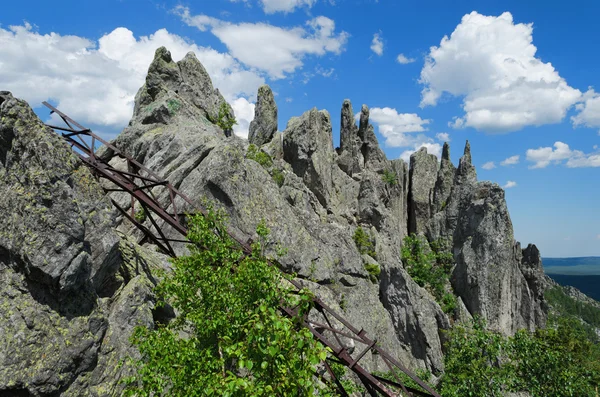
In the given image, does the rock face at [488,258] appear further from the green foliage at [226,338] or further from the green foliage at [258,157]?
the green foliage at [226,338]

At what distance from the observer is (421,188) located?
299 ft

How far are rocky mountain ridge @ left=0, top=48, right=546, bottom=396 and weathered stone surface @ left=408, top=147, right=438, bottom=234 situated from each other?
1.14 ft

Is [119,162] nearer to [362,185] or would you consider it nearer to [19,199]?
[19,199]

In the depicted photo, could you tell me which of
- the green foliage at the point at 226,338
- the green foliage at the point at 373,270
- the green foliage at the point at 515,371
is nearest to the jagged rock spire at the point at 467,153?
the green foliage at the point at 373,270

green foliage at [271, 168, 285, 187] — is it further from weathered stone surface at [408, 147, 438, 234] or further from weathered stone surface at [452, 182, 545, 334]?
weathered stone surface at [408, 147, 438, 234]

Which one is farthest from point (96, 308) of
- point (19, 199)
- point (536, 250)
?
point (536, 250)

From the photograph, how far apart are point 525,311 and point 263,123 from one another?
6075 cm

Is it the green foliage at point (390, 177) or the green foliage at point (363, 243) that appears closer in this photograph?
the green foliage at point (363, 243)

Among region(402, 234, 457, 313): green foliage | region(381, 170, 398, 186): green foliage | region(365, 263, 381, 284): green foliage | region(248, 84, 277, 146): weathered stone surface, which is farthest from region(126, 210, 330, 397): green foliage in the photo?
region(381, 170, 398, 186): green foliage

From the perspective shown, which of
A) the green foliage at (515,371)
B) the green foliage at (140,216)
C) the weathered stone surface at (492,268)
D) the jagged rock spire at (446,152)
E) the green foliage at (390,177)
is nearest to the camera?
the green foliage at (515,371)

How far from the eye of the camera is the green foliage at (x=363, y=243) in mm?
53969

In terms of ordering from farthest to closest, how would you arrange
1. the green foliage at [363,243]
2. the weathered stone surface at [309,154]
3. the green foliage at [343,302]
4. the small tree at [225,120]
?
the weathered stone surface at [309,154] < the green foliage at [363,243] < the small tree at [225,120] < the green foliage at [343,302]

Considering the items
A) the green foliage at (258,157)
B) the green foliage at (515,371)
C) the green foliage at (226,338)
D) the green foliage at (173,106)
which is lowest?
the green foliage at (515,371)

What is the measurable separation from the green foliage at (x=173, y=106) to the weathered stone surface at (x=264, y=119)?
92.8 ft
